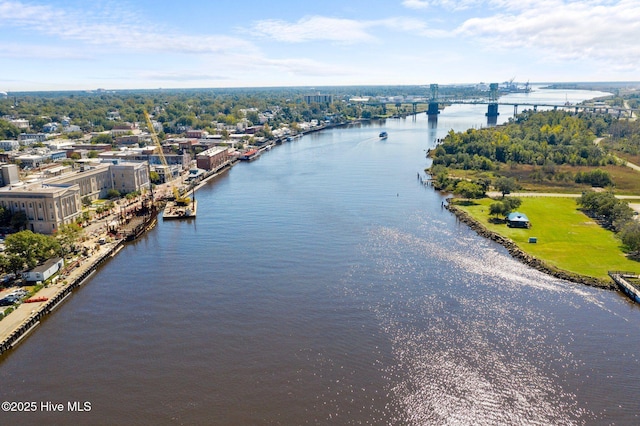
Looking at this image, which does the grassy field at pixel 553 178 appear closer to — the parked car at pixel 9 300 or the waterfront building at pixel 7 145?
the parked car at pixel 9 300

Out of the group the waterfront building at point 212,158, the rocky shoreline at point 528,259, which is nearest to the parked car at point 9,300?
the rocky shoreline at point 528,259

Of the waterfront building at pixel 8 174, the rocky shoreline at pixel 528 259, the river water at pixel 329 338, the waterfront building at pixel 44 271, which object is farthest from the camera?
the waterfront building at pixel 8 174

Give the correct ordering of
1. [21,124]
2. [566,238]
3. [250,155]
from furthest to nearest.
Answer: [21,124] → [250,155] → [566,238]

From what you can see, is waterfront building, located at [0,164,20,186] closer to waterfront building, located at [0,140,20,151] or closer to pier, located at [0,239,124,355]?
pier, located at [0,239,124,355]

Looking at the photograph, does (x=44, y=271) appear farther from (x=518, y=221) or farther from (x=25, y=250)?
(x=518, y=221)

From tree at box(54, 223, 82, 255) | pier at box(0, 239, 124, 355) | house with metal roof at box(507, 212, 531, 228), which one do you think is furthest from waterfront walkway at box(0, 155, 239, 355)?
house with metal roof at box(507, 212, 531, 228)

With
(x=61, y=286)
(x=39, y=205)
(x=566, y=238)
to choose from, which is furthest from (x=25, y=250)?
(x=566, y=238)
